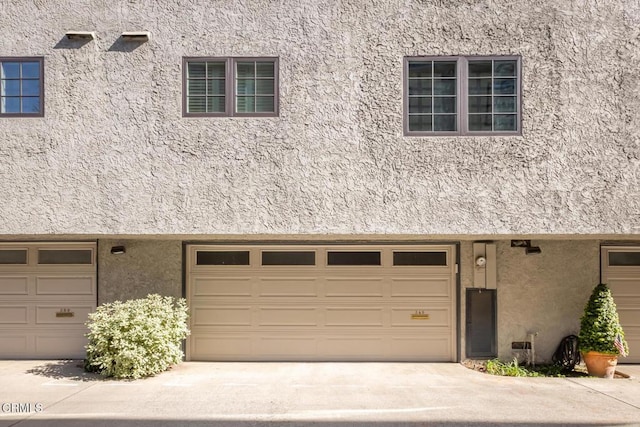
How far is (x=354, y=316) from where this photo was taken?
8805mm

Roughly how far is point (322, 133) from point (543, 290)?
530cm

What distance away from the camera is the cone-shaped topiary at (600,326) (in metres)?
7.72

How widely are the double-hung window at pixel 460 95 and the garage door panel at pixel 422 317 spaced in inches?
139

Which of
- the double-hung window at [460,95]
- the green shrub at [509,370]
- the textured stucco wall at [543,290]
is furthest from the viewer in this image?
the textured stucco wall at [543,290]

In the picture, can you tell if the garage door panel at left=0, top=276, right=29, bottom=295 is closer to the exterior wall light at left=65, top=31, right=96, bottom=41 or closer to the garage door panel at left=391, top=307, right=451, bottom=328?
the exterior wall light at left=65, top=31, right=96, bottom=41

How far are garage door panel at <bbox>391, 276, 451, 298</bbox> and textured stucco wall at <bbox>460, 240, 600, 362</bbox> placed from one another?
0.36 metres

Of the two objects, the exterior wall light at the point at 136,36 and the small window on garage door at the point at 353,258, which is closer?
the exterior wall light at the point at 136,36

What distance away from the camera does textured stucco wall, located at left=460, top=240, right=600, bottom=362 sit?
28.4 ft

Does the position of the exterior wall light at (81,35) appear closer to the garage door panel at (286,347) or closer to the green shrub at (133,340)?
the green shrub at (133,340)

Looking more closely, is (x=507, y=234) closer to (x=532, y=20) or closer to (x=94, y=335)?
(x=532, y=20)

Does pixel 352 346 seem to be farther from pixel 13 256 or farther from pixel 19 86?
pixel 19 86

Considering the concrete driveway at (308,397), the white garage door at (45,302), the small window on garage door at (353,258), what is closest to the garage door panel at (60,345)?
the white garage door at (45,302)

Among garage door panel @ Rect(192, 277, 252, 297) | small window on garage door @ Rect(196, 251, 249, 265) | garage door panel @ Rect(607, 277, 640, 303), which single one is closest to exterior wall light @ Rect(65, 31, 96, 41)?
small window on garage door @ Rect(196, 251, 249, 265)

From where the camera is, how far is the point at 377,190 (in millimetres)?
7254
